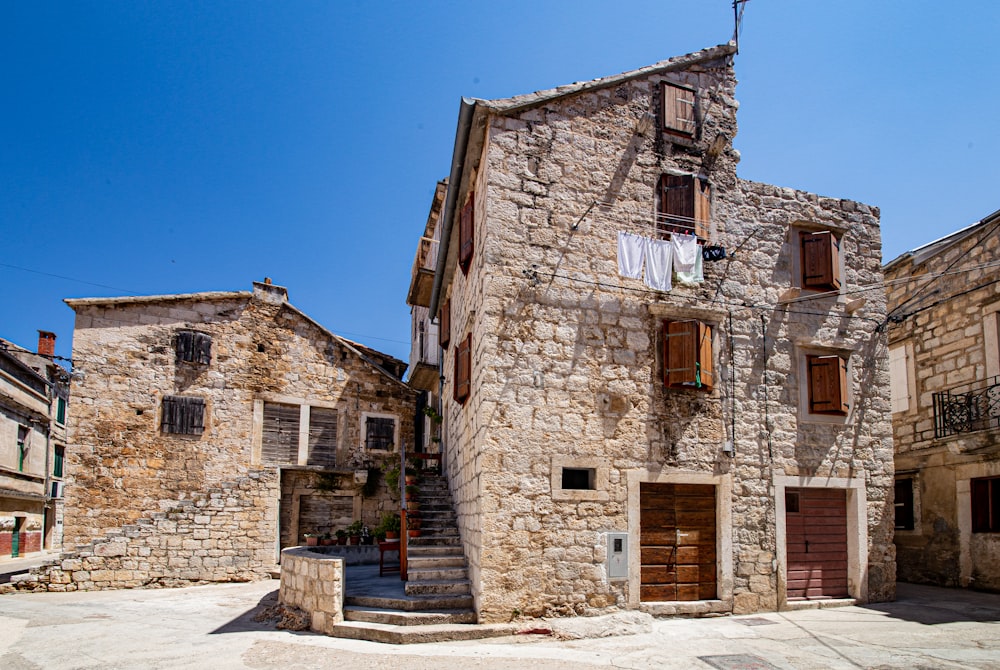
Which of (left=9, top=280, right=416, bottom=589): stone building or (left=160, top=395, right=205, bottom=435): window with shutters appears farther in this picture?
(left=160, top=395, right=205, bottom=435): window with shutters

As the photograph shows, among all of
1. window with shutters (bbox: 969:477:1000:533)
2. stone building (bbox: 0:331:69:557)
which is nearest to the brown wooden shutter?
window with shutters (bbox: 969:477:1000:533)

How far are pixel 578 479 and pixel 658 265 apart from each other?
362cm

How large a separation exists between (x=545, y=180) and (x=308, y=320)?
36.7 ft

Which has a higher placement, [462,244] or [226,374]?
[462,244]

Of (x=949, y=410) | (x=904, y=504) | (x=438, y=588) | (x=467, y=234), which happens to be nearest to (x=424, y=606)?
(x=438, y=588)

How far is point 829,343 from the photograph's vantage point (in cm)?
1174

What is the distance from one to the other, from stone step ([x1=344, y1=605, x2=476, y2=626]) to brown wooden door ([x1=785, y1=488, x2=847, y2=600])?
5430 millimetres

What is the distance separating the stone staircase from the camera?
8.61m

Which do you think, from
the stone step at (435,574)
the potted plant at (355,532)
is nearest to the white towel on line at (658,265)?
the stone step at (435,574)

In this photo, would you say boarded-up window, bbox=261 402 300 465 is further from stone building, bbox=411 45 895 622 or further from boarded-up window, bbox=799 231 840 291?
boarded-up window, bbox=799 231 840 291

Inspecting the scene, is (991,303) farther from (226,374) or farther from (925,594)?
(226,374)

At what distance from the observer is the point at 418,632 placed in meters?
8.52

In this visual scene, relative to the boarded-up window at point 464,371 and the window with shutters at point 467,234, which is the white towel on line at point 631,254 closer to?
the window with shutters at point 467,234

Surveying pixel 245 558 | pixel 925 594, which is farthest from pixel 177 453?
pixel 925 594
